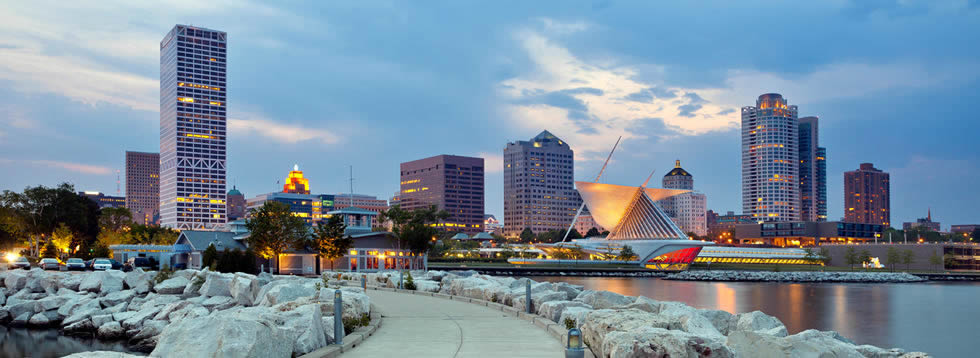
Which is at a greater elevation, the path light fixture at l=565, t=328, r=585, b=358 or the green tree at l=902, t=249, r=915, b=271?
the path light fixture at l=565, t=328, r=585, b=358

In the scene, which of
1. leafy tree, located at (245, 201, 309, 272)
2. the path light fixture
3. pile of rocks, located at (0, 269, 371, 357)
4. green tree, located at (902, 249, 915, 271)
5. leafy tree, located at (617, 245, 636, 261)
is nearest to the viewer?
the path light fixture

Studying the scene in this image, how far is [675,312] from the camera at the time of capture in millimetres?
20781

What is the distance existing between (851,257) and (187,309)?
149706mm

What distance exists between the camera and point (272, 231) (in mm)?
65500

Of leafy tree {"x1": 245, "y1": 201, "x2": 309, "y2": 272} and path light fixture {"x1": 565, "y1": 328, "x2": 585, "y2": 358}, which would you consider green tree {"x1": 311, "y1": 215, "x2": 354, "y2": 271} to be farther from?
path light fixture {"x1": 565, "y1": 328, "x2": 585, "y2": 358}

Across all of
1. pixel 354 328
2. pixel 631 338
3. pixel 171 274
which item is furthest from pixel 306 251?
pixel 631 338

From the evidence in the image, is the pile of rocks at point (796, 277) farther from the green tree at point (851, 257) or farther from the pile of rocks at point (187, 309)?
the pile of rocks at point (187, 309)

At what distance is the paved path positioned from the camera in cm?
1466

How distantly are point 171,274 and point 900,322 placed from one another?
4505cm

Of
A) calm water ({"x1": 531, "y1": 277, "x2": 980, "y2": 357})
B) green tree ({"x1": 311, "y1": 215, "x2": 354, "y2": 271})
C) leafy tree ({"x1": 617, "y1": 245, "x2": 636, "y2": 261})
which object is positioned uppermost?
green tree ({"x1": 311, "y1": 215, "x2": 354, "y2": 271})

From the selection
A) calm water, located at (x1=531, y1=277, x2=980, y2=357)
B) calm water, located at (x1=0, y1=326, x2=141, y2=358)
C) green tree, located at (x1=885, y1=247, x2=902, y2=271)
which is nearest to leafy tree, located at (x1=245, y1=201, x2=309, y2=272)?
calm water, located at (x1=0, y1=326, x2=141, y2=358)

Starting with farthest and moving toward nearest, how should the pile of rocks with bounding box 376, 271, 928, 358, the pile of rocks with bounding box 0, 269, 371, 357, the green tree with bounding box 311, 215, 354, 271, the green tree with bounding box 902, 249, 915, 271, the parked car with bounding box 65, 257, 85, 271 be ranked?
the green tree with bounding box 902, 249, 915, 271, the green tree with bounding box 311, 215, 354, 271, the parked car with bounding box 65, 257, 85, 271, the pile of rocks with bounding box 376, 271, 928, 358, the pile of rocks with bounding box 0, 269, 371, 357

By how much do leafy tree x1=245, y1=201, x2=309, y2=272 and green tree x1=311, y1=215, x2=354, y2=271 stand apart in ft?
8.05

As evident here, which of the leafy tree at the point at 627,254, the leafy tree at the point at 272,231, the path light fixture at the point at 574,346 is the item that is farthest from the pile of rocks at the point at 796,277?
the path light fixture at the point at 574,346
